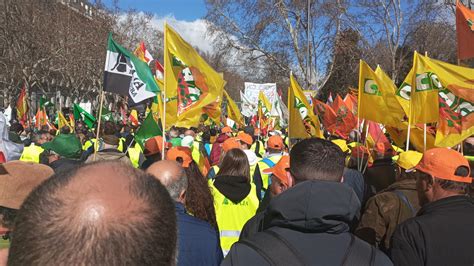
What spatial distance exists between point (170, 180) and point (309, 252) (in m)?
1.39

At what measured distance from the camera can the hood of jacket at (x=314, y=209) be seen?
2109 mm

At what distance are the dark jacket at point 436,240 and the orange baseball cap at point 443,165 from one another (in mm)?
274

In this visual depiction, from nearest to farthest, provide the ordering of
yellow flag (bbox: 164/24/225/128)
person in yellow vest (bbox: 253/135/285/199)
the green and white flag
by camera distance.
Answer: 1. person in yellow vest (bbox: 253/135/285/199)
2. yellow flag (bbox: 164/24/225/128)
3. the green and white flag

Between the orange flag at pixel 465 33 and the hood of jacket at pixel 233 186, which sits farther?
the orange flag at pixel 465 33

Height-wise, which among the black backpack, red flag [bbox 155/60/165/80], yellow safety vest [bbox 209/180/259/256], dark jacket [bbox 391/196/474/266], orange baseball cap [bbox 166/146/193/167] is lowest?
yellow safety vest [bbox 209/180/259/256]

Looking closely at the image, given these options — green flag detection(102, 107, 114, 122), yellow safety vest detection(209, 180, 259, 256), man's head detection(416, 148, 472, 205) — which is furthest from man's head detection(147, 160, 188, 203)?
green flag detection(102, 107, 114, 122)

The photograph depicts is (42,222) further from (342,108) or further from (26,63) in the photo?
(26,63)

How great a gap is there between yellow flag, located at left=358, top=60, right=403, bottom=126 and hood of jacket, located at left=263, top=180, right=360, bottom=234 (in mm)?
5675

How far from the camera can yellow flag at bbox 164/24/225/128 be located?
22.2 ft

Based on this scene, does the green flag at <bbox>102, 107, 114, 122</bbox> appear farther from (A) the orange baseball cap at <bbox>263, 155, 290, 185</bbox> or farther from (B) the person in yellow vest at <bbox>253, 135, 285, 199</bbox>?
(A) the orange baseball cap at <bbox>263, 155, 290, 185</bbox>

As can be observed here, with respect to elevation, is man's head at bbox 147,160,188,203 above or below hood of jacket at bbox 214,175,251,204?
above

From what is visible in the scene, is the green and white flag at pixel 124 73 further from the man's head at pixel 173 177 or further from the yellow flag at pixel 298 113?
the man's head at pixel 173 177

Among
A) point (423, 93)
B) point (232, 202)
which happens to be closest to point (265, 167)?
point (232, 202)

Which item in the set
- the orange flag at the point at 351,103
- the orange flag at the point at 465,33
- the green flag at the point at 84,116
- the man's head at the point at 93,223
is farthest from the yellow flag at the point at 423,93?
the green flag at the point at 84,116
